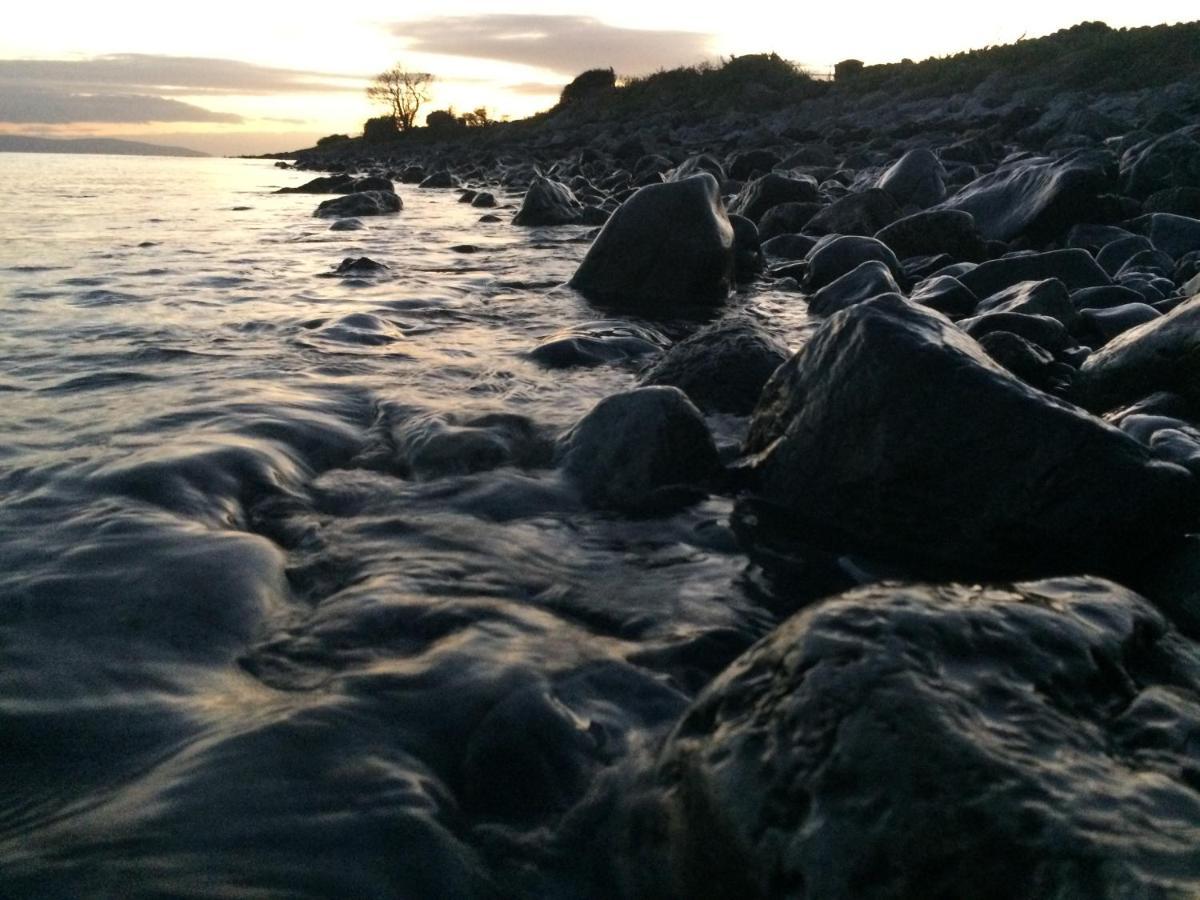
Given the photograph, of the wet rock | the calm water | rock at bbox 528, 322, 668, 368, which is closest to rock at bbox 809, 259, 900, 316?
rock at bbox 528, 322, 668, 368

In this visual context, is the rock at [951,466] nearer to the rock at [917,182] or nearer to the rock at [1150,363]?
the rock at [1150,363]

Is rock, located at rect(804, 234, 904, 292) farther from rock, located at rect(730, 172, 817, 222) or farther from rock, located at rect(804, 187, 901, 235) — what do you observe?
rock, located at rect(730, 172, 817, 222)

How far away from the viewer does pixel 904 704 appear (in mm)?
1334

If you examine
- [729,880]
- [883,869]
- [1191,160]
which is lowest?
[729,880]

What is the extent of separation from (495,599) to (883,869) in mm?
1292

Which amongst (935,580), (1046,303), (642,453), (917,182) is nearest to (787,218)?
(917,182)

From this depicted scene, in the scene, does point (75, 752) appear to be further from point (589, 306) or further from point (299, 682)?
point (589, 306)

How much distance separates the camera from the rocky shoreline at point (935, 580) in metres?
1.22

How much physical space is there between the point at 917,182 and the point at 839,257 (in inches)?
128

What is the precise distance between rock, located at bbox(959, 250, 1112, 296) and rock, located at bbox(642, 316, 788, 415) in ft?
Answer: 7.83

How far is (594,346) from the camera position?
4.94m

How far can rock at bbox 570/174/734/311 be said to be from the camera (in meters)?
Answer: 6.66

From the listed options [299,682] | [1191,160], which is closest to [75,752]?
[299,682]

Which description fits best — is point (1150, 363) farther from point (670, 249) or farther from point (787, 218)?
point (787, 218)
